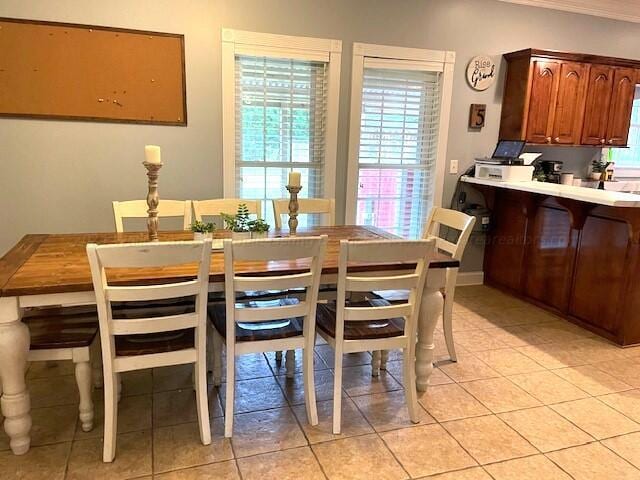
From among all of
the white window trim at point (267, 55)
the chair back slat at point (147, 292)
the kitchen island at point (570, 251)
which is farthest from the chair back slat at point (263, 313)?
the kitchen island at point (570, 251)

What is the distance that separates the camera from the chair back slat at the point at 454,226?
8.66 feet

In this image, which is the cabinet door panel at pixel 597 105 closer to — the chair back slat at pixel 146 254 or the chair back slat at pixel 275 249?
the chair back slat at pixel 275 249

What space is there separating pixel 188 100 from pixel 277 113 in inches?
26.7

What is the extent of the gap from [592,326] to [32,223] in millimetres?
4062

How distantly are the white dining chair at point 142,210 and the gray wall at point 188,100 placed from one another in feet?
2.28

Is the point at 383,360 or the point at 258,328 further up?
the point at 258,328

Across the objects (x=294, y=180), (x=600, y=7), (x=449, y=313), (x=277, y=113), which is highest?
(x=600, y=7)

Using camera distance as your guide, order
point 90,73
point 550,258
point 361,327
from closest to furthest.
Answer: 1. point 361,327
2. point 90,73
3. point 550,258

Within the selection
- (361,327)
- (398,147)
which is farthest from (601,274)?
(361,327)

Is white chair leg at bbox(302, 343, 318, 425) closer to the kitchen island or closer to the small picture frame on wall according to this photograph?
the kitchen island

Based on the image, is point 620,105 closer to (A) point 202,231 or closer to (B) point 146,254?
(A) point 202,231

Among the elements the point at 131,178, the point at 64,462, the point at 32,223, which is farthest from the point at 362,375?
the point at 32,223

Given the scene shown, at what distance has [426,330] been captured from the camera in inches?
96.7

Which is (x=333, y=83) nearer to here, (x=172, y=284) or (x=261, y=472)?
(x=172, y=284)
